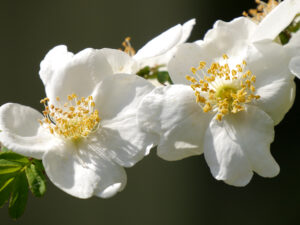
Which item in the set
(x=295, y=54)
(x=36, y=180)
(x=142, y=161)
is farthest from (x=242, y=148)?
(x=142, y=161)

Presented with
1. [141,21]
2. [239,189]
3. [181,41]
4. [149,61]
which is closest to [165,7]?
[141,21]

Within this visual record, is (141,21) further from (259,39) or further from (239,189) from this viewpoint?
(259,39)

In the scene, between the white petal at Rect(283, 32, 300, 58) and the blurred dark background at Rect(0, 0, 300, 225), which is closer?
the white petal at Rect(283, 32, 300, 58)

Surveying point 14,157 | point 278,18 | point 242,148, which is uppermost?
point 278,18

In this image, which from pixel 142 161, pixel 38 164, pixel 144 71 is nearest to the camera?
pixel 38 164

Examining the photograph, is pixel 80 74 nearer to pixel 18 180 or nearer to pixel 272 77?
pixel 18 180

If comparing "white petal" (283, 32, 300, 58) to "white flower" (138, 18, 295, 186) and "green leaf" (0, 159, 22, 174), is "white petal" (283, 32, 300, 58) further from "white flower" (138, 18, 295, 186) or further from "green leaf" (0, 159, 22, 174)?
"green leaf" (0, 159, 22, 174)

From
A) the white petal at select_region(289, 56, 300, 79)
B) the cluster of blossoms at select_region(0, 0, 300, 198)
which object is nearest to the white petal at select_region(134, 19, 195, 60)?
the cluster of blossoms at select_region(0, 0, 300, 198)
